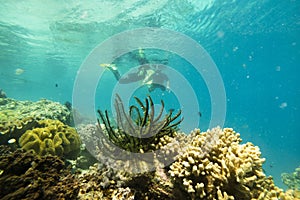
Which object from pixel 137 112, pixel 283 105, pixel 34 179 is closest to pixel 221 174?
pixel 137 112

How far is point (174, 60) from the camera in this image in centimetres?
3566

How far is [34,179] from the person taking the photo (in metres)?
2.23

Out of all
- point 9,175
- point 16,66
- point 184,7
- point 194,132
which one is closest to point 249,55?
point 184,7

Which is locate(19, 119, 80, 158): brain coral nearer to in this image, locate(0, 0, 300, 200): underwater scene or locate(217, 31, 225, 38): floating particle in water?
locate(0, 0, 300, 200): underwater scene

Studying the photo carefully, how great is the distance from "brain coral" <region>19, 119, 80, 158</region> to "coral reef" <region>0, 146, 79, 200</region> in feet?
4.38

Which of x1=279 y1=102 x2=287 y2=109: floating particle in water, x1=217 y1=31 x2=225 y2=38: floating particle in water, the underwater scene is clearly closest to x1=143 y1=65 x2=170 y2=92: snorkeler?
the underwater scene

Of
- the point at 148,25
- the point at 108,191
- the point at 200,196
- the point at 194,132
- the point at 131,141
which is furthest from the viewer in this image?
the point at 148,25

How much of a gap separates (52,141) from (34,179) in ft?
6.66

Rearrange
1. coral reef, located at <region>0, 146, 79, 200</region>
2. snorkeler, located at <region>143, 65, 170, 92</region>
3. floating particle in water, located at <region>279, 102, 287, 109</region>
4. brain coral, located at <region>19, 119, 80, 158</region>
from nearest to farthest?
1. coral reef, located at <region>0, 146, 79, 200</region>
2. brain coral, located at <region>19, 119, 80, 158</region>
3. snorkeler, located at <region>143, 65, 170, 92</region>
4. floating particle in water, located at <region>279, 102, 287, 109</region>

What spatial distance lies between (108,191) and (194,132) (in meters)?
2.00

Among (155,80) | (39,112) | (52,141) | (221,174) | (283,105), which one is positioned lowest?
(221,174)

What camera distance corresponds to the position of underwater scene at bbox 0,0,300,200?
2.44 meters

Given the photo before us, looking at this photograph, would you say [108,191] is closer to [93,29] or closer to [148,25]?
[148,25]

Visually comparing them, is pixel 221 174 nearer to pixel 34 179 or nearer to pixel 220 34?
pixel 34 179
